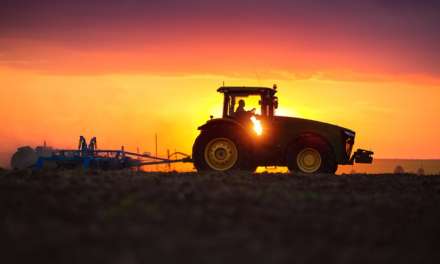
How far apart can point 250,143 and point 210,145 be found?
1.21 metres

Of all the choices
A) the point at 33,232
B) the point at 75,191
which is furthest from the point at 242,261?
the point at 75,191

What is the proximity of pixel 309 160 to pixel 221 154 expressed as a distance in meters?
2.65

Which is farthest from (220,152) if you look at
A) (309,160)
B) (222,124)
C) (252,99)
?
(309,160)

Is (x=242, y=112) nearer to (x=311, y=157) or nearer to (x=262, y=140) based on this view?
(x=262, y=140)

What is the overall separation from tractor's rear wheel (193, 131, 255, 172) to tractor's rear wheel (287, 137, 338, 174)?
1287 millimetres

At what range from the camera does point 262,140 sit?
19391mm

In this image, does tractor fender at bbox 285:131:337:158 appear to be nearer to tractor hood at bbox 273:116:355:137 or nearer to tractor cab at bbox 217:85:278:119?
tractor hood at bbox 273:116:355:137

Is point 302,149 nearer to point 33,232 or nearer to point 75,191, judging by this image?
point 75,191

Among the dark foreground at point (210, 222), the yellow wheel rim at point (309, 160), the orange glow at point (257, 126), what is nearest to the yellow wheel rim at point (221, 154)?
the orange glow at point (257, 126)

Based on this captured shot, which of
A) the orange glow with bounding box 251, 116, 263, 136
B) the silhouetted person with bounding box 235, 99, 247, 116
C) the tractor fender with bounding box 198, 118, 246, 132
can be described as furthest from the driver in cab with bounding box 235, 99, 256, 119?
the tractor fender with bounding box 198, 118, 246, 132

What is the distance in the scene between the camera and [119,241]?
7.65 meters

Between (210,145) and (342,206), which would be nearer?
(342,206)

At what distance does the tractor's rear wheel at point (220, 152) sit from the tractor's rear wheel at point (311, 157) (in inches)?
50.7

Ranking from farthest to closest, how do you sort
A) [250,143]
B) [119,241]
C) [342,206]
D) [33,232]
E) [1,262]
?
[250,143] → [342,206] → [33,232] → [119,241] → [1,262]
